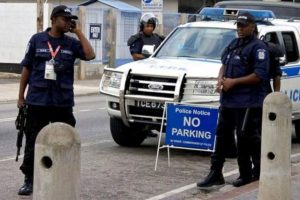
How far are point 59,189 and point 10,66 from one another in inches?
930

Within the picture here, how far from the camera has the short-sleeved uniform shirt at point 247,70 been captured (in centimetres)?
836

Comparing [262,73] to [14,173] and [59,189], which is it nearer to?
[14,173]

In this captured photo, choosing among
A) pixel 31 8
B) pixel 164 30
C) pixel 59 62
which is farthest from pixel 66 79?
pixel 164 30

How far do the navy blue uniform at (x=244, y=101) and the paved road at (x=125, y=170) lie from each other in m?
0.63

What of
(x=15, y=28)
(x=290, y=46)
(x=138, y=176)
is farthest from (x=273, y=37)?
(x=15, y=28)

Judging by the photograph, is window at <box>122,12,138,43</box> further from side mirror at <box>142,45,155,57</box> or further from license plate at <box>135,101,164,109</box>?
license plate at <box>135,101,164,109</box>

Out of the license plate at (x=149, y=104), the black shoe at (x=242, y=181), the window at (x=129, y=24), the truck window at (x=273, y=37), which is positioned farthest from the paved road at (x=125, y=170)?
the window at (x=129, y=24)

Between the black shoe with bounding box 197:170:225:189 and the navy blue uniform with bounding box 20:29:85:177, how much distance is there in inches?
67.3

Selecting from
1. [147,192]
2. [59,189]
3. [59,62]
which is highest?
[59,62]

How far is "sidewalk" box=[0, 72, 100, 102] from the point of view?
21277 millimetres

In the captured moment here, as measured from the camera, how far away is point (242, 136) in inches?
332

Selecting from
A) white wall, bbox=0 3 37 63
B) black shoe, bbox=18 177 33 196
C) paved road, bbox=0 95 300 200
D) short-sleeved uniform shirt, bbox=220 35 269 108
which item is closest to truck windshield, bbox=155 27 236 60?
paved road, bbox=0 95 300 200

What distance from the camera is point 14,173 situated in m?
9.38

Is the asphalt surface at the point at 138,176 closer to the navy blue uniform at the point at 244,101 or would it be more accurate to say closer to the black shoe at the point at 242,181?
the black shoe at the point at 242,181
